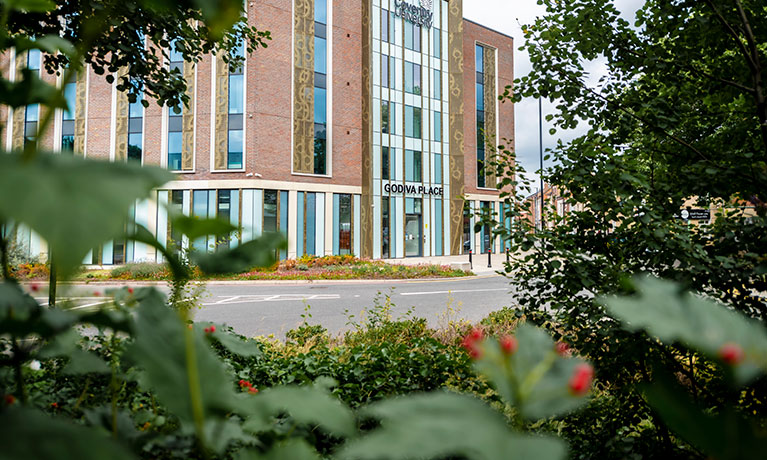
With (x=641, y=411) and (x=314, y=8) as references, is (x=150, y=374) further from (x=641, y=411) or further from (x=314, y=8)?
(x=314, y=8)

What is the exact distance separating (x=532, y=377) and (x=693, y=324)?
0.50 ft

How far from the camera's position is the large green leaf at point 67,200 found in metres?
0.26

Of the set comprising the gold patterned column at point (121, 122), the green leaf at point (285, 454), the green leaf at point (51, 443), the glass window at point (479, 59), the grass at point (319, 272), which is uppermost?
the glass window at point (479, 59)

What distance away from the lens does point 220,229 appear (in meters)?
0.42

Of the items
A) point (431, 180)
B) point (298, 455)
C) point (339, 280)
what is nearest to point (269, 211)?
point (339, 280)

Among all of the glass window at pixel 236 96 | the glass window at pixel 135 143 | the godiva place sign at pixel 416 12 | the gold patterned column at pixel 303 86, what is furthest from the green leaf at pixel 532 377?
the godiva place sign at pixel 416 12

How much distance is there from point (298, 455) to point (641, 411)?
280 cm

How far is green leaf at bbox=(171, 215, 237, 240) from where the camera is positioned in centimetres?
40

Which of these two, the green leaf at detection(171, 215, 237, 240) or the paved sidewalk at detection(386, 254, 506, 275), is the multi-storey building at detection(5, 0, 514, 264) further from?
the green leaf at detection(171, 215, 237, 240)

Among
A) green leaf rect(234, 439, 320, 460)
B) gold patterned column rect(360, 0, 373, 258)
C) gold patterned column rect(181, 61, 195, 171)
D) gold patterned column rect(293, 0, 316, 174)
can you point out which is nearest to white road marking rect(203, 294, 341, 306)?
green leaf rect(234, 439, 320, 460)

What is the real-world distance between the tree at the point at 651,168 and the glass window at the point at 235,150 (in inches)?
796

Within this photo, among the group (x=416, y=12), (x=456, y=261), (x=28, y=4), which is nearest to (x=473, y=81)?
(x=416, y=12)

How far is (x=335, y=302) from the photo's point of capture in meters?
11.4

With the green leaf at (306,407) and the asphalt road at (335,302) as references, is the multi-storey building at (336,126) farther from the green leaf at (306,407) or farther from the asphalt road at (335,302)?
the green leaf at (306,407)
